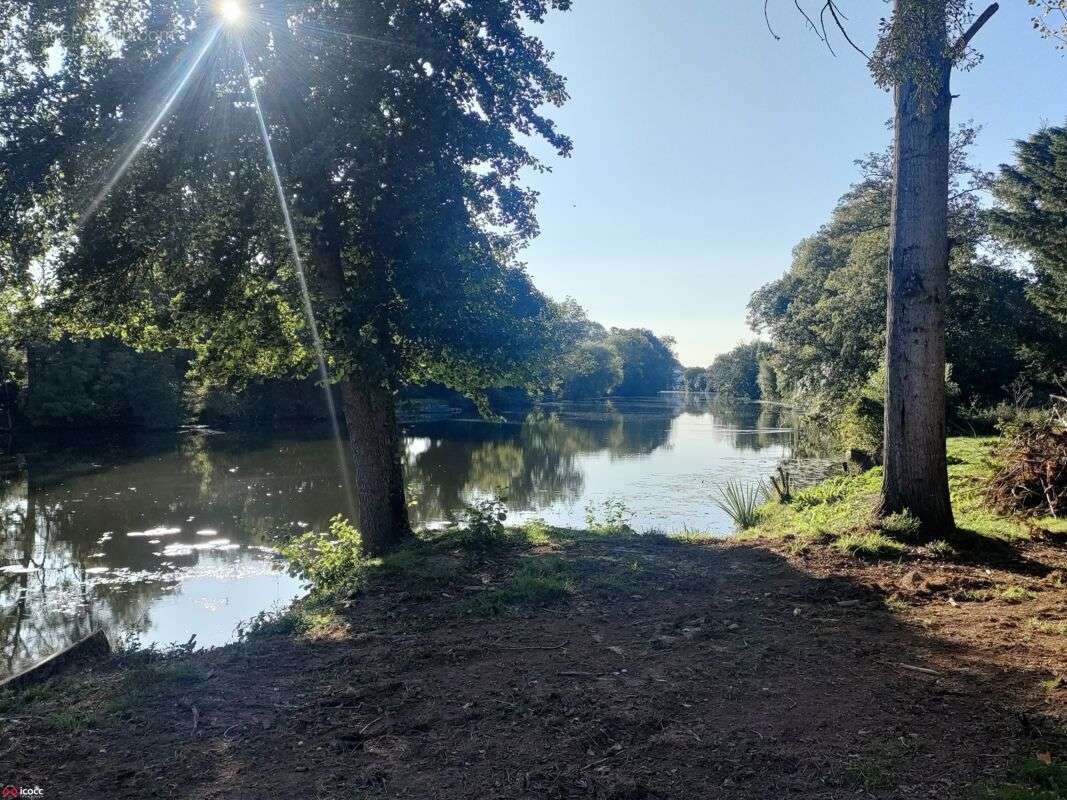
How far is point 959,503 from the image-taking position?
28.5 feet

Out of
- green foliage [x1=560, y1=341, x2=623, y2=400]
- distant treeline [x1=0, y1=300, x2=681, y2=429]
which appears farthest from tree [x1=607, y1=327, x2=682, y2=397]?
distant treeline [x1=0, y1=300, x2=681, y2=429]

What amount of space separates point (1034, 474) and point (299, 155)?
9184mm

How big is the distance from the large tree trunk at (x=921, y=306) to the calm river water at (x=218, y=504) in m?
5.22

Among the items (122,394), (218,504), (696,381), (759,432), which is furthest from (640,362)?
(218,504)

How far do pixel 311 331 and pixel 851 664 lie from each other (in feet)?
23.3

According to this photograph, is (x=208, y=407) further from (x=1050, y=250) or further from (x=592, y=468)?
(x=1050, y=250)

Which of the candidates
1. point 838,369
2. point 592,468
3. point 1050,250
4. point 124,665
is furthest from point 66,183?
point 1050,250

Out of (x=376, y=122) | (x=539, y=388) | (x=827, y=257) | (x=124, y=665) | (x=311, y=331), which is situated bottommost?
(x=124, y=665)

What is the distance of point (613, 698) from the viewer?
3.80 meters

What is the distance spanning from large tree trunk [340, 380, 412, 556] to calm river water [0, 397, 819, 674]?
1151mm

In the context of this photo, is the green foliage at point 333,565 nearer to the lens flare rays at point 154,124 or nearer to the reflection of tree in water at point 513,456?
the reflection of tree in water at point 513,456

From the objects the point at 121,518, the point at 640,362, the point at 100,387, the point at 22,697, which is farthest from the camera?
the point at 640,362

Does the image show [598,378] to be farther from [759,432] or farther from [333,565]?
[333,565]

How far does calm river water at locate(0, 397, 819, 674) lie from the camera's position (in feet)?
36.0
